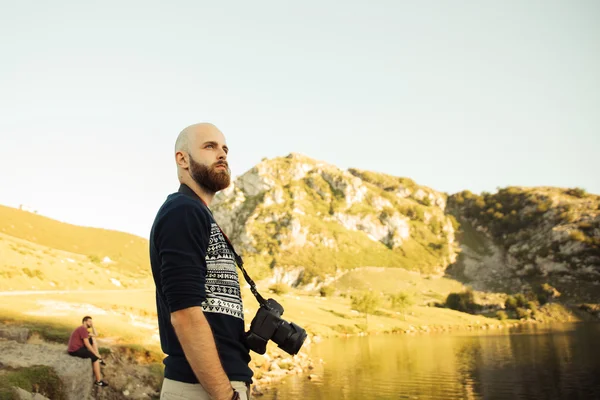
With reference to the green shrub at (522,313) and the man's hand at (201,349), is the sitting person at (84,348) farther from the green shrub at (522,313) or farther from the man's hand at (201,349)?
the green shrub at (522,313)

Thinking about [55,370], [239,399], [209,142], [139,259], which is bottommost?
[55,370]

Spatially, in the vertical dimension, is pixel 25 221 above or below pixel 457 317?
above

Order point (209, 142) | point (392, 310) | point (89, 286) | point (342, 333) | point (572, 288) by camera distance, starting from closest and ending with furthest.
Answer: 1. point (209, 142)
2. point (89, 286)
3. point (342, 333)
4. point (392, 310)
5. point (572, 288)

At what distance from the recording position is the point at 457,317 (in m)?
118

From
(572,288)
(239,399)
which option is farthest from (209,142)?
(572,288)

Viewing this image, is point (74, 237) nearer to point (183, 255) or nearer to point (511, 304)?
point (511, 304)

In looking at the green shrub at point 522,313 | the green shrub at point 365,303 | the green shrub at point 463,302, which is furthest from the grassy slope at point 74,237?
the green shrub at point 522,313

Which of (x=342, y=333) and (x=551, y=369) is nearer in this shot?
(x=551, y=369)

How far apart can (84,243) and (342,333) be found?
100 m

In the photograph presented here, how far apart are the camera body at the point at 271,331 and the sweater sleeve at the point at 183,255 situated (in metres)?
0.65

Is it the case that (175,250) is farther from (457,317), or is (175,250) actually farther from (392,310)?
(457,317)

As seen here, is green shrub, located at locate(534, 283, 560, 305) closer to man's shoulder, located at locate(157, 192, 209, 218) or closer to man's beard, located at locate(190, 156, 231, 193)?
man's beard, located at locate(190, 156, 231, 193)

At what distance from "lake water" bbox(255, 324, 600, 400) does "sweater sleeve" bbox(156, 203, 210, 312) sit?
1049 inches

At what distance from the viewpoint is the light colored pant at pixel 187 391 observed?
3.85 metres
